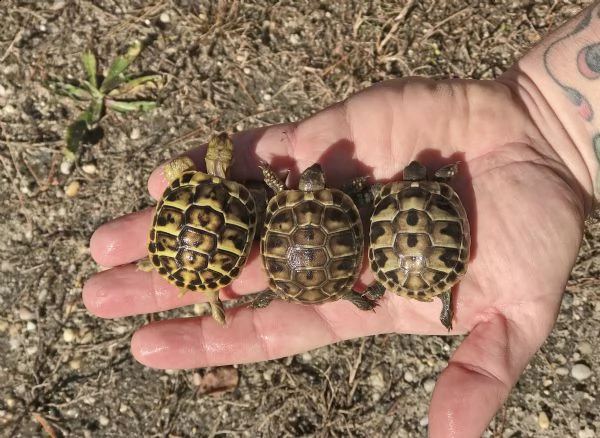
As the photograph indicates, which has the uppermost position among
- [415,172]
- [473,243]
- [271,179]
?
[415,172]

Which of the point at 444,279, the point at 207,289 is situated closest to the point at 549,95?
the point at 444,279

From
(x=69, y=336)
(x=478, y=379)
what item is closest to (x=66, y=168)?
(x=69, y=336)

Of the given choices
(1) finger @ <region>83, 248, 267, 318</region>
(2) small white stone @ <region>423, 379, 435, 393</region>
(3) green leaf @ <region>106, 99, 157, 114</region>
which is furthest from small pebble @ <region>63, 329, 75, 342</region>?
(2) small white stone @ <region>423, 379, 435, 393</region>

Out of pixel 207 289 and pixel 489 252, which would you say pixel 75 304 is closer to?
pixel 207 289

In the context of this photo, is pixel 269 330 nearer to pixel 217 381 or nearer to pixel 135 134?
pixel 217 381

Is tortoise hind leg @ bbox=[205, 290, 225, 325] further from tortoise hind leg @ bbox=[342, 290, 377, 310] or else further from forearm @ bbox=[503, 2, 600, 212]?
forearm @ bbox=[503, 2, 600, 212]

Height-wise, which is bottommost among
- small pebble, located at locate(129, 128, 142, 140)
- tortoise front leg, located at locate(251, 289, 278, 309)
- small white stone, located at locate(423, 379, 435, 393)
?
small white stone, located at locate(423, 379, 435, 393)
